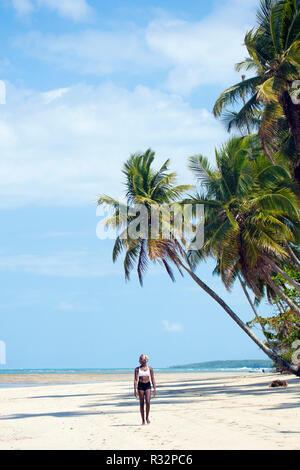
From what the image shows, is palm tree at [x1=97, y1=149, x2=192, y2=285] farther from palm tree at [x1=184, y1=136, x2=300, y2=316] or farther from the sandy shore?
the sandy shore

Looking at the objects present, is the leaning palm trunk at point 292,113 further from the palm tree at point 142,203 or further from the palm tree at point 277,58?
the palm tree at point 142,203

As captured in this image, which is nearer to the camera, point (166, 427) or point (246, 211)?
point (166, 427)

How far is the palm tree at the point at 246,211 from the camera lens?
19156 mm

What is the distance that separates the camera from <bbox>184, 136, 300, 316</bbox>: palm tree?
19.2m

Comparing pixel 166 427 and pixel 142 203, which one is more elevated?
pixel 142 203

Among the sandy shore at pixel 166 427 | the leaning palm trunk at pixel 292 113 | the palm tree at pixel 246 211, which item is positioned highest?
the leaning palm trunk at pixel 292 113

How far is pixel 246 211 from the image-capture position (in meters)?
20.3

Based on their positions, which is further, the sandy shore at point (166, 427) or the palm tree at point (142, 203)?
the palm tree at point (142, 203)

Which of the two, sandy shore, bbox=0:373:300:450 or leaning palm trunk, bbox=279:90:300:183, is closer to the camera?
sandy shore, bbox=0:373:300:450

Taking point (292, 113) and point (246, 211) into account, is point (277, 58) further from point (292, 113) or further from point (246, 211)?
point (246, 211)

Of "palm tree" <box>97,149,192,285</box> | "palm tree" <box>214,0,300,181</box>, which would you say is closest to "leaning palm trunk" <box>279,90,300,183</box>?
"palm tree" <box>214,0,300,181</box>

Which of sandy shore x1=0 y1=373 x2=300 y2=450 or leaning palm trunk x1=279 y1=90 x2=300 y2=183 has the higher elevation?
leaning palm trunk x1=279 y1=90 x2=300 y2=183

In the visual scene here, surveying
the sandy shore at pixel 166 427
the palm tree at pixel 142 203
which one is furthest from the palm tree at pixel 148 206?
the sandy shore at pixel 166 427

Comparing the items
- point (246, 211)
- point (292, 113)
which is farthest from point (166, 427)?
point (292, 113)
